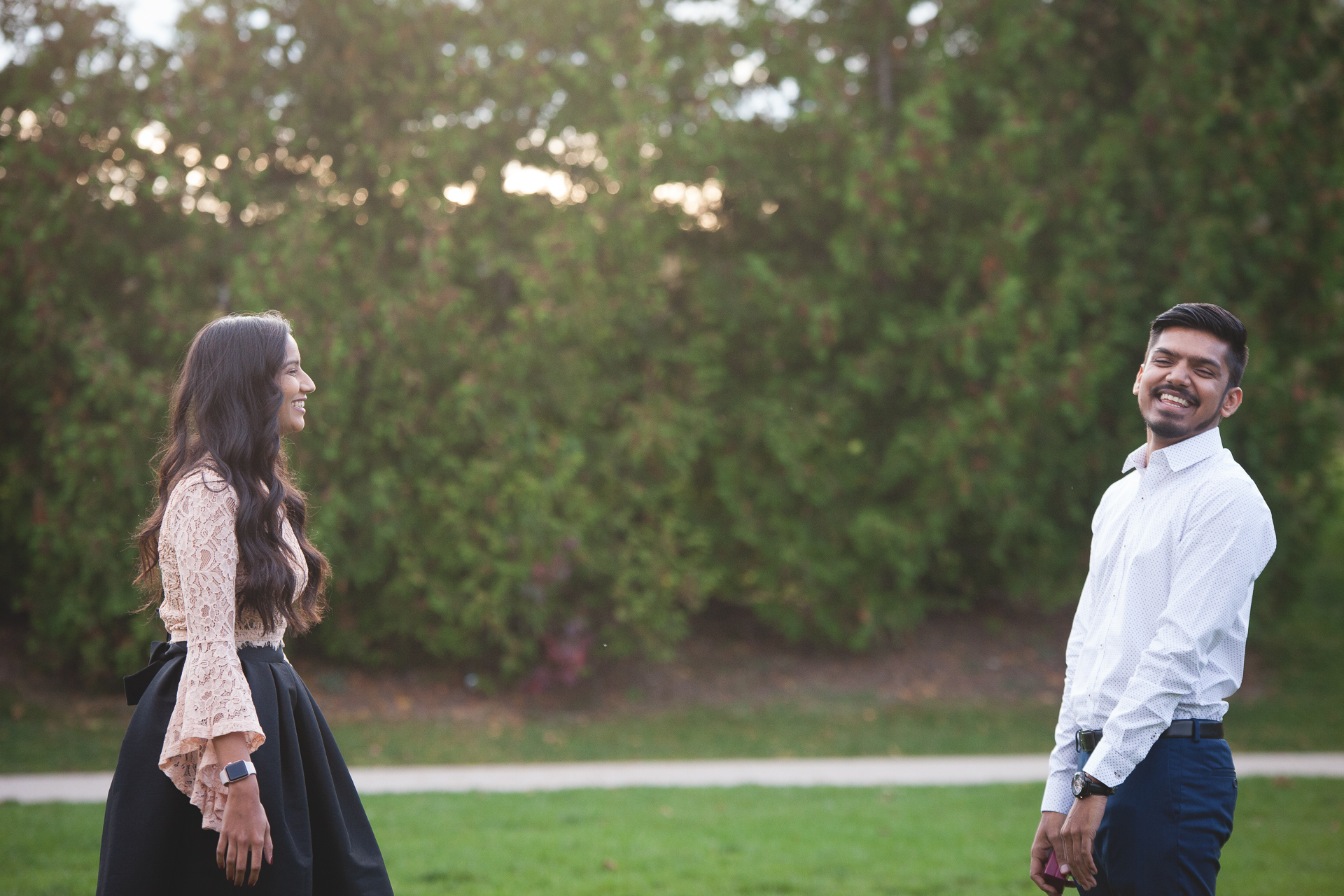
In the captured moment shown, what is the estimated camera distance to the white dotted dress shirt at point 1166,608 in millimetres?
2365

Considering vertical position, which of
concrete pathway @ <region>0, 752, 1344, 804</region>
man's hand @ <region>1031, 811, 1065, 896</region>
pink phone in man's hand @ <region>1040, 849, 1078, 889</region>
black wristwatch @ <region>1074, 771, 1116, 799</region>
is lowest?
concrete pathway @ <region>0, 752, 1344, 804</region>

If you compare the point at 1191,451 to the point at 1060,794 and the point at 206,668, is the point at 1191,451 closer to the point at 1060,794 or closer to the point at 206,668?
the point at 1060,794

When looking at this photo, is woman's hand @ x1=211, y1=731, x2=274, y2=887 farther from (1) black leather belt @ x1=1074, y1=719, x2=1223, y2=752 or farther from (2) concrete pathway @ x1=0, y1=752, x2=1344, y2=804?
(2) concrete pathway @ x1=0, y1=752, x2=1344, y2=804

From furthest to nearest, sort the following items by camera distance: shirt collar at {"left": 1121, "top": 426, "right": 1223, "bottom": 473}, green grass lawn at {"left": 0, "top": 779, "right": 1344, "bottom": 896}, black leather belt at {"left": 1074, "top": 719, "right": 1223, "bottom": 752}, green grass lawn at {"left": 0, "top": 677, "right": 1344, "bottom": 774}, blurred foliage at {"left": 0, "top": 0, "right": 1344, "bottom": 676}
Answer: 1. blurred foliage at {"left": 0, "top": 0, "right": 1344, "bottom": 676}
2. green grass lawn at {"left": 0, "top": 677, "right": 1344, "bottom": 774}
3. green grass lawn at {"left": 0, "top": 779, "right": 1344, "bottom": 896}
4. shirt collar at {"left": 1121, "top": 426, "right": 1223, "bottom": 473}
5. black leather belt at {"left": 1074, "top": 719, "right": 1223, "bottom": 752}

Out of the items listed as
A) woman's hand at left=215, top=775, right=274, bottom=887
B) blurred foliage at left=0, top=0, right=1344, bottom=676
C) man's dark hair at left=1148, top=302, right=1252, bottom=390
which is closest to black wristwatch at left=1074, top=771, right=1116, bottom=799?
man's dark hair at left=1148, top=302, right=1252, bottom=390

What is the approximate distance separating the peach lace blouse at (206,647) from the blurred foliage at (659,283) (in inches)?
277

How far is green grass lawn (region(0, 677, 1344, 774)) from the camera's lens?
849cm

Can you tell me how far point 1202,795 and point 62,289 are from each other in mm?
10039

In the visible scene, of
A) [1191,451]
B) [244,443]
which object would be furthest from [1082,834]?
[244,443]

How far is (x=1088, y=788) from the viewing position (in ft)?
7.84

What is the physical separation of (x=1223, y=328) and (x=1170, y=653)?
0.85 m

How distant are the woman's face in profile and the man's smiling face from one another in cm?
218

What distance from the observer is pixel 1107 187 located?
35.6 ft

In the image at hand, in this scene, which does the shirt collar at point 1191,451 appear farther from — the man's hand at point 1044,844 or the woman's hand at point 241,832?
the woman's hand at point 241,832
